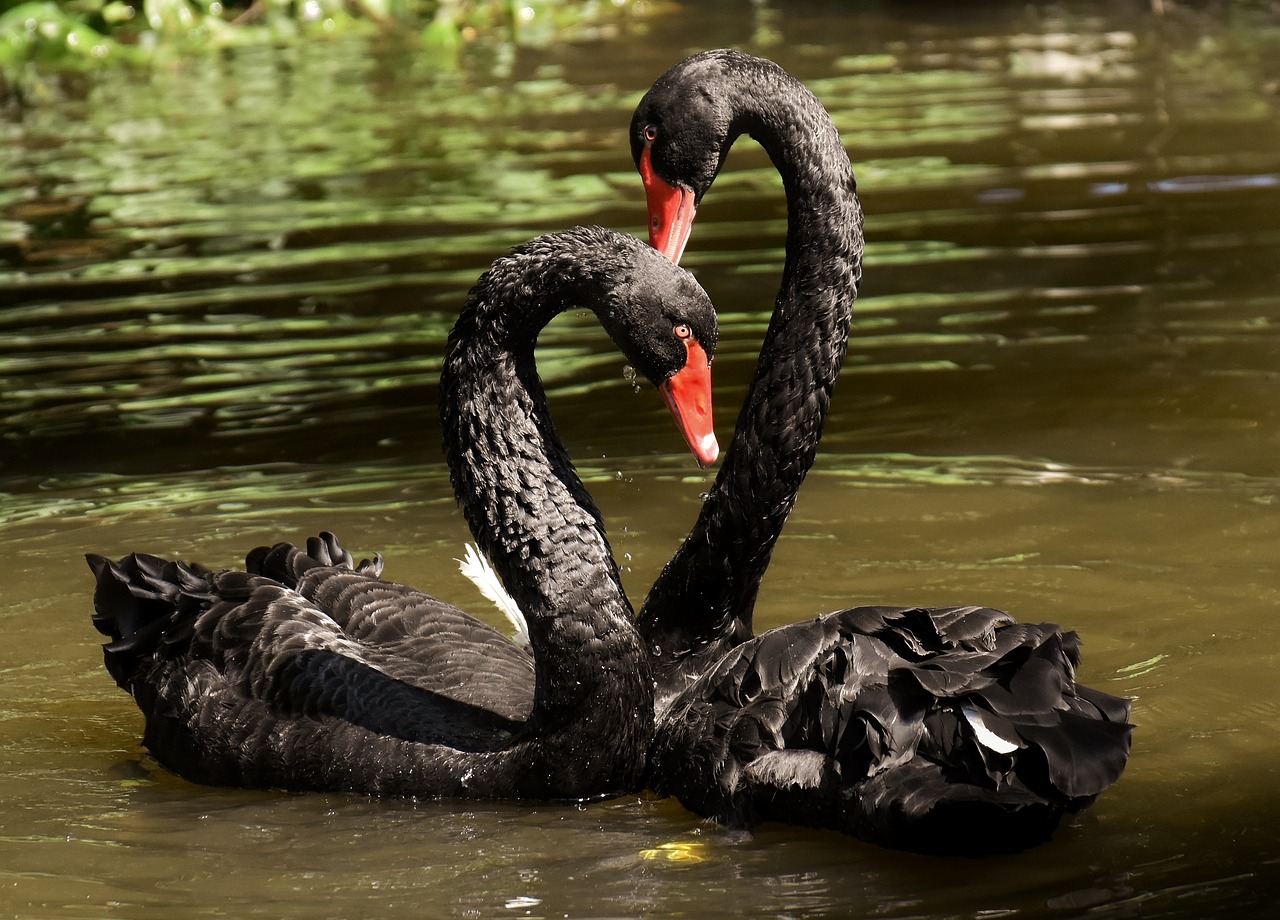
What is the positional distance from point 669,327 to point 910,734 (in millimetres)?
1085

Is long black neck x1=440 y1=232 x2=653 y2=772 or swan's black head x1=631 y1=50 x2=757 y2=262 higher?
swan's black head x1=631 y1=50 x2=757 y2=262

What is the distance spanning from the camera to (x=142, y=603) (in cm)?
525

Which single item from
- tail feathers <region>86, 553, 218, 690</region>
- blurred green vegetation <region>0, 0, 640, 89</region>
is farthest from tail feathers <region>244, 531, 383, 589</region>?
blurred green vegetation <region>0, 0, 640, 89</region>

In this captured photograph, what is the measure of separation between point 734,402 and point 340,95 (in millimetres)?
8771

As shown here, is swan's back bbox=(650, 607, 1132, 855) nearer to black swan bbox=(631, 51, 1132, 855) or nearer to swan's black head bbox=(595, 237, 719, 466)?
black swan bbox=(631, 51, 1132, 855)

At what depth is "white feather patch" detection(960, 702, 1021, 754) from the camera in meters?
→ 3.92

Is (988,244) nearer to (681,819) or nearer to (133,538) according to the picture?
(133,538)

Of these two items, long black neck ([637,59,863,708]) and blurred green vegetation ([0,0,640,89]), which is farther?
→ blurred green vegetation ([0,0,640,89])

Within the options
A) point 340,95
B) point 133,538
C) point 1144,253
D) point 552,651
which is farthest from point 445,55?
point 552,651

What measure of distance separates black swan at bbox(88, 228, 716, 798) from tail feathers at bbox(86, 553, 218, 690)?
0.33 feet

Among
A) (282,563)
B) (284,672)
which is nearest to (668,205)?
→ (282,563)

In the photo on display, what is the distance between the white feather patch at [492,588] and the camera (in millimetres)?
5695

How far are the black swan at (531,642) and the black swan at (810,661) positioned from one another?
277 millimetres

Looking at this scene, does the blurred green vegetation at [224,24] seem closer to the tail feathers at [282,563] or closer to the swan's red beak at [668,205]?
the tail feathers at [282,563]
